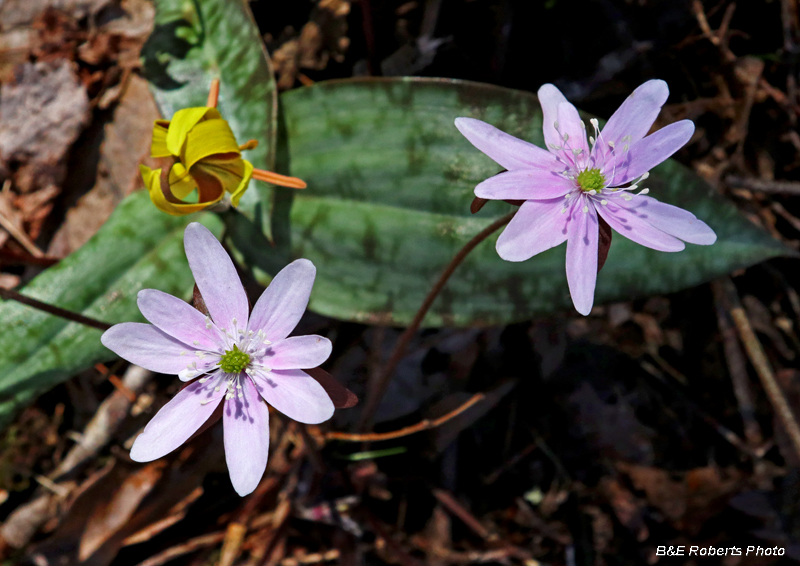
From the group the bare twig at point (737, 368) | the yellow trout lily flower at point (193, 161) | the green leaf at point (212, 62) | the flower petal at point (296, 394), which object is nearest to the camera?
the flower petal at point (296, 394)

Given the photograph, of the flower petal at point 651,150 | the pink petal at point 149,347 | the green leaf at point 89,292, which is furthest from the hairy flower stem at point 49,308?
the flower petal at point 651,150

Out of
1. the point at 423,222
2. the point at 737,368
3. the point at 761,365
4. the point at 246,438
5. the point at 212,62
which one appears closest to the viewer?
the point at 246,438

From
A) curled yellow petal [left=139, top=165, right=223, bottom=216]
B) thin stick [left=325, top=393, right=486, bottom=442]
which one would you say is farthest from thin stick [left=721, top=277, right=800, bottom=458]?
curled yellow petal [left=139, top=165, right=223, bottom=216]

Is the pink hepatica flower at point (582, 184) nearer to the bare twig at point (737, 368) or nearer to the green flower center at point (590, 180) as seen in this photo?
the green flower center at point (590, 180)

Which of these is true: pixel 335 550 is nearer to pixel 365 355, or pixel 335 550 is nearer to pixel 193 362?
pixel 365 355

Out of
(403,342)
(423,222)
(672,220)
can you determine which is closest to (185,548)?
(403,342)

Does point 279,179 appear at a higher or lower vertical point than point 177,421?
higher

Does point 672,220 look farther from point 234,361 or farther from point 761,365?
point 761,365

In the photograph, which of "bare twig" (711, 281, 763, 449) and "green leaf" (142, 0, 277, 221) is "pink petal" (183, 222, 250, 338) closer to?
"green leaf" (142, 0, 277, 221)
